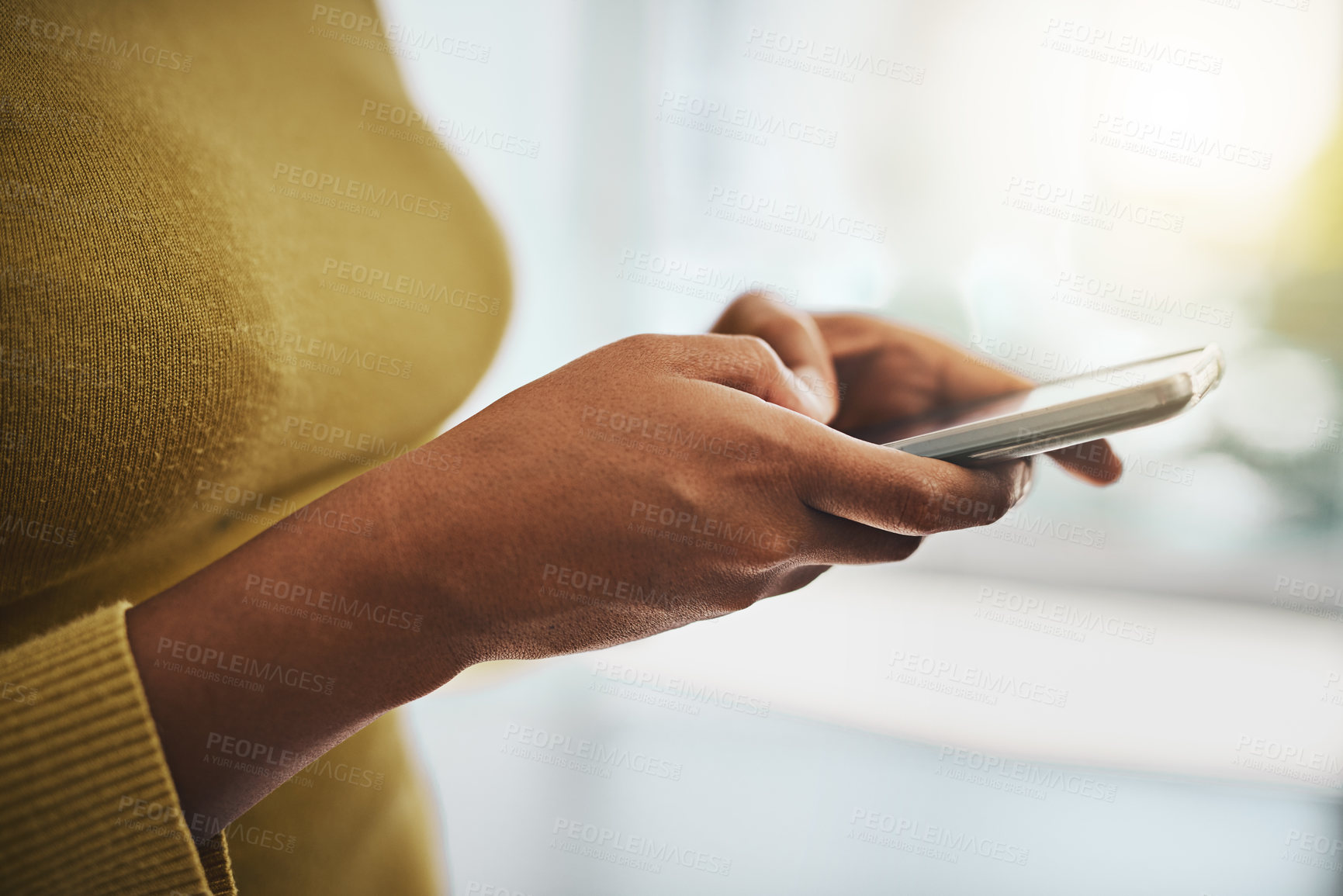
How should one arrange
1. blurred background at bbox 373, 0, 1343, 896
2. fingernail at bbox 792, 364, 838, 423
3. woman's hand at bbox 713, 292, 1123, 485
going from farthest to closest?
blurred background at bbox 373, 0, 1343, 896 → woman's hand at bbox 713, 292, 1123, 485 → fingernail at bbox 792, 364, 838, 423

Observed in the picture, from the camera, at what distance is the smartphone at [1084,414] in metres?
0.33

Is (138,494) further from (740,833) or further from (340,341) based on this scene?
(740,833)

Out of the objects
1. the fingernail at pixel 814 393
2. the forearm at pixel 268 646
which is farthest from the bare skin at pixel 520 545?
the fingernail at pixel 814 393

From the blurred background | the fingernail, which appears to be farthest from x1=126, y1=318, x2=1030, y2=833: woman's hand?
the blurred background

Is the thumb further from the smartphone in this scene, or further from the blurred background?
the blurred background

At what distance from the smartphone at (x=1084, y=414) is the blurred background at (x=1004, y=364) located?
3.06ft

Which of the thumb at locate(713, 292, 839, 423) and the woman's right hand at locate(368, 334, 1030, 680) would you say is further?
the thumb at locate(713, 292, 839, 423)

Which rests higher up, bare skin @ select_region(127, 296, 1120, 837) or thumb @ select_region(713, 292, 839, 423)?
thumb @ select_region(713, 292, 839, 423)

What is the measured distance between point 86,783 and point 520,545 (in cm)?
21

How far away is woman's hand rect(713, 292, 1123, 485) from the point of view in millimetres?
569

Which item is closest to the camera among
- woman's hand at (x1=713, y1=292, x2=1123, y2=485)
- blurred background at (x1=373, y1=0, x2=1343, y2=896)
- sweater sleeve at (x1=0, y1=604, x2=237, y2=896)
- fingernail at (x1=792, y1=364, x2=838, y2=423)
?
sweater sleeve at (x1=0, y1=604, x2=237, y2=896)

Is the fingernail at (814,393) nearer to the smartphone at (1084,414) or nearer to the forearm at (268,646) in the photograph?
the smartphone at (1084,414)

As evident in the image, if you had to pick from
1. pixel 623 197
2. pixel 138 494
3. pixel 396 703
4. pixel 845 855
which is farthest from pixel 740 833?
pixel 623 197

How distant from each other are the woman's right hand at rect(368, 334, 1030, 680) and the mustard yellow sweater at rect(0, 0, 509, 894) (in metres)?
0.14
